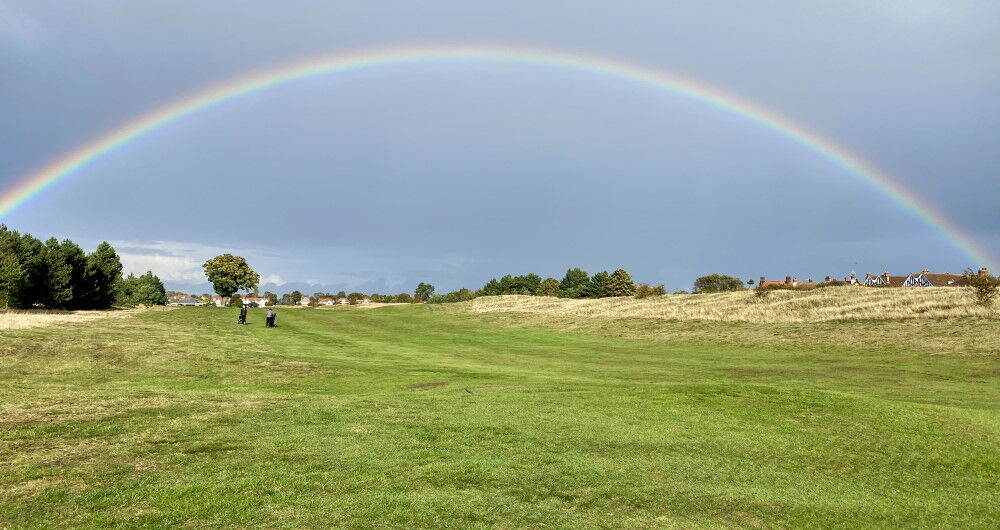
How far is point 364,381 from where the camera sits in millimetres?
22875

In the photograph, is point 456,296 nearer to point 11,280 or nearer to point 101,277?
point 101,277

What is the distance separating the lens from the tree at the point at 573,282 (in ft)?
582

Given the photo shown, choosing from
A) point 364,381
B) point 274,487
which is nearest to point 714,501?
point 274,487

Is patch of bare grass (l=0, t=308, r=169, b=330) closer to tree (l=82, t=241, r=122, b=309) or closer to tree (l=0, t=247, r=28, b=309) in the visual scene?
tree (l=0, t=247, r=28, b=309)

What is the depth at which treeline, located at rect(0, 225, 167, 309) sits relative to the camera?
A: 81750mm

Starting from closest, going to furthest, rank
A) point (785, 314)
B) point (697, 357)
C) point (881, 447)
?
point (881, 447) → point (697, 357) → point (785, 314)

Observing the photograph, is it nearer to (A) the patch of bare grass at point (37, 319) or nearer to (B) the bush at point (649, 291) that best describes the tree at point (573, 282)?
(B) the bush at point (649, 291)

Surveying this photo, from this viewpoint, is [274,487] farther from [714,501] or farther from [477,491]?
[714,501]

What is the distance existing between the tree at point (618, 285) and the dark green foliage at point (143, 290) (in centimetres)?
12399

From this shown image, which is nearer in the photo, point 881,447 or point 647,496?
point 647,496

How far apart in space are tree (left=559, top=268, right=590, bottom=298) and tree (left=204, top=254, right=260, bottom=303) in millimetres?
90808

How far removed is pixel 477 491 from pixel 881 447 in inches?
367

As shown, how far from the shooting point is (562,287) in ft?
613

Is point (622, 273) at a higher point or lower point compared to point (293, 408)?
higher
